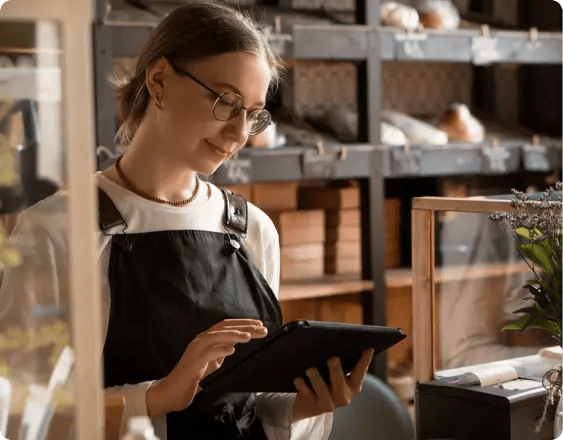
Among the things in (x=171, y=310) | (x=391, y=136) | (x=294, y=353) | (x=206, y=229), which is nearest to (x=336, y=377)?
(x=294, y=353)

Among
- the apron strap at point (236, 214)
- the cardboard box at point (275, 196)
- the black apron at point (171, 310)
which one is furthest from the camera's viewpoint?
the cardboard box at point (275, 196)

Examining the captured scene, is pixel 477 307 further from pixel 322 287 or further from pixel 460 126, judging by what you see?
pixel 460 126

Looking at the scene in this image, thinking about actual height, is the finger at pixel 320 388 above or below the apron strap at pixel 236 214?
below

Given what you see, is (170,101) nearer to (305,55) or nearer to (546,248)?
(546,248)

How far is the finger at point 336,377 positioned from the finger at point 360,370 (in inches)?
0.7

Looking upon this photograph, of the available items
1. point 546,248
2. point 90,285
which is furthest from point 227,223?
point 90,285

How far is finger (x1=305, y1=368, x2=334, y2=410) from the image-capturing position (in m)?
1.58

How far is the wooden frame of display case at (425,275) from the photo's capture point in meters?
1.80

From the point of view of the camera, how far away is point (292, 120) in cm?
376

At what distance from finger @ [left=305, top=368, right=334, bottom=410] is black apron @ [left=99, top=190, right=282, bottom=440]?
5.6 inches

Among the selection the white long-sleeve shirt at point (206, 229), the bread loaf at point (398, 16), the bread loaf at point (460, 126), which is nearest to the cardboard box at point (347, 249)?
the bread loaf at point (460, 126)

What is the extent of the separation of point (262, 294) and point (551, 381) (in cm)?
62

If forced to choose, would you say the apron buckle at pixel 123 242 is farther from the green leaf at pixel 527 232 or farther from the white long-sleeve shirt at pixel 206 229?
the green leaf at pixel 527 232

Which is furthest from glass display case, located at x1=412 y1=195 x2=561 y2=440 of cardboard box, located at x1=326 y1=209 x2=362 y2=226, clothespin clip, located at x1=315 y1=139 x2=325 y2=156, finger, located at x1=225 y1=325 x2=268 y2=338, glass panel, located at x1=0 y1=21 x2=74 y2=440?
cardboard box, located at x1=326 y1=209 x2=362 y2=226
